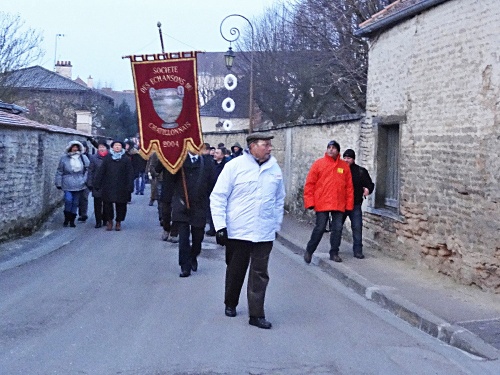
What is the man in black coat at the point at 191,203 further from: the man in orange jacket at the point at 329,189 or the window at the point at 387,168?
the window at the point at 387,168

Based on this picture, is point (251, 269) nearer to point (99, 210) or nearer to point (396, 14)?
point (396, 14)

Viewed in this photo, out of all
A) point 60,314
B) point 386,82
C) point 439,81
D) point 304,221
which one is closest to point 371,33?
point 386,82

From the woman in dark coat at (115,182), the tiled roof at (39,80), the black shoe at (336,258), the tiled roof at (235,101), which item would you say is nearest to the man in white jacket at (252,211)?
the black shoe at (336,258)

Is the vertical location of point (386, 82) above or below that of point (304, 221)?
above

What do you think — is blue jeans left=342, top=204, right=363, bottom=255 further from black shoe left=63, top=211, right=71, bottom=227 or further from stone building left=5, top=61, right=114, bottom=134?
stone building left=5, top=61, right=114, bottom=134

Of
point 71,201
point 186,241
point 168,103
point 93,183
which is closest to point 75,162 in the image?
point 71,201

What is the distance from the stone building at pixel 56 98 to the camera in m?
32.7

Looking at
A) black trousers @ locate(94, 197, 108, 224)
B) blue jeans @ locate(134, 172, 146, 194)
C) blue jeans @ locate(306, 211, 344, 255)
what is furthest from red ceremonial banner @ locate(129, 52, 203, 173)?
blue jeans @ locate(134, 172, 146, 194)

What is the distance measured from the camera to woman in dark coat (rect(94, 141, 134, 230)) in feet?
48.7

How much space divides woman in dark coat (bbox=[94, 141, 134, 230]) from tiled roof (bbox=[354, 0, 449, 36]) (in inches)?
214

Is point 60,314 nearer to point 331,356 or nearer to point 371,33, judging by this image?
A: point 331,356

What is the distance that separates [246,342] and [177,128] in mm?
4405

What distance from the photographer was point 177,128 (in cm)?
1025

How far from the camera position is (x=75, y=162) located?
15.8 metres
